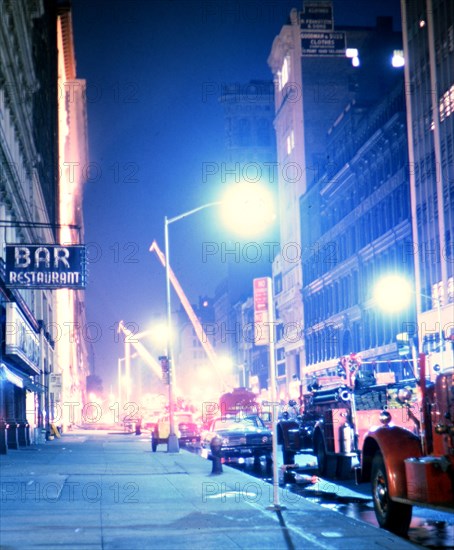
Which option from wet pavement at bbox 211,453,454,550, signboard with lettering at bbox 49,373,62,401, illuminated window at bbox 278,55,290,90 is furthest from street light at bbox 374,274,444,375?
illuminated window at bbox 278,55,290,90

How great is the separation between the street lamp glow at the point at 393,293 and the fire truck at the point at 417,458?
51703mm

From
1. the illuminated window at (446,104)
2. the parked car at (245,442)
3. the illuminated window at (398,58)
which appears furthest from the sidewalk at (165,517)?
the illuminated window at (398,58)

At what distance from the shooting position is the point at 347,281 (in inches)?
3172

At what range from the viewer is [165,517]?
14.2 m

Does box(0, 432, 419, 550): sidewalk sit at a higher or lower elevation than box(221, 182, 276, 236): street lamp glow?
lower

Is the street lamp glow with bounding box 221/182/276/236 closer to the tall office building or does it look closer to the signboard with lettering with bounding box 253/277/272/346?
the signboard with lettering with bounding box 253/277/272/346

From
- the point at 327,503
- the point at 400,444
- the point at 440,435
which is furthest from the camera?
the point at 327,503

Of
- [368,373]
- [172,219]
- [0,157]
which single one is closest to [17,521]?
[368,373]

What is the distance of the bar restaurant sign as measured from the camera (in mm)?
29000

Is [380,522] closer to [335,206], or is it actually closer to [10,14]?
[10,14]

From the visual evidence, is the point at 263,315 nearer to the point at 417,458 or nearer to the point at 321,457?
the point at 417,458

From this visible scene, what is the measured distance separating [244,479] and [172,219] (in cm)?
1924

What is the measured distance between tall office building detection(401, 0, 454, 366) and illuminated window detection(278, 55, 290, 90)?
46718 millimetres

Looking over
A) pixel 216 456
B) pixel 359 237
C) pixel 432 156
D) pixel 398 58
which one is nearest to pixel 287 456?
pixel 216 456
